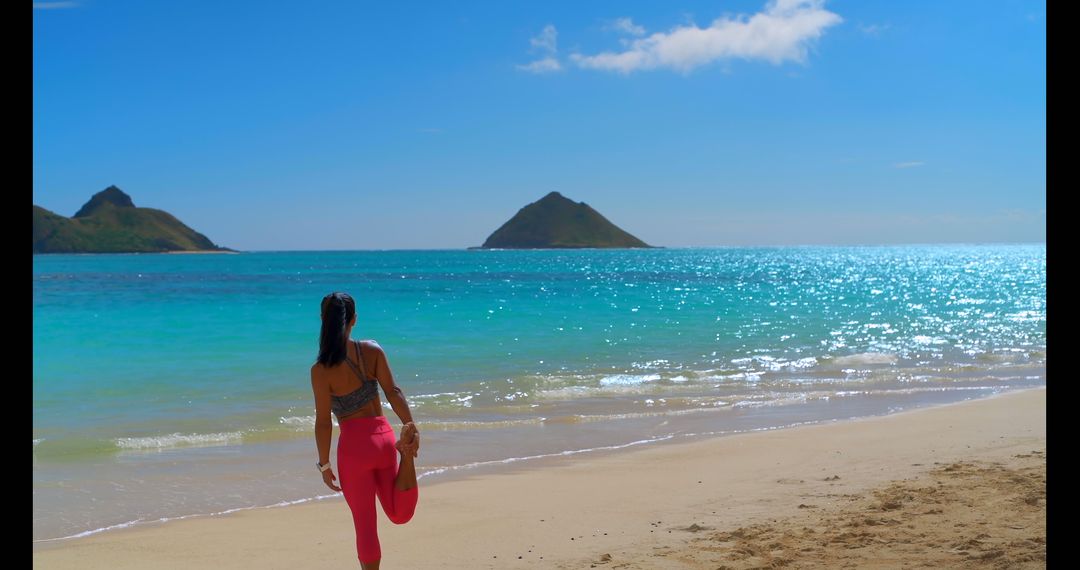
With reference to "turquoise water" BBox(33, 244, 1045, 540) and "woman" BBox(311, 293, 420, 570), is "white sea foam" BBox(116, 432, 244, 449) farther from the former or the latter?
"woman" BBox(311, 293, 420, 570)

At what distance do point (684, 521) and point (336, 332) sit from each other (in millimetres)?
3319

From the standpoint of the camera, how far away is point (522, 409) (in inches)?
480

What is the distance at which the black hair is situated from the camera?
13.5ft

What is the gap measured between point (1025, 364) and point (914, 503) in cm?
1302

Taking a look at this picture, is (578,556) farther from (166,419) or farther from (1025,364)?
(1025,364)

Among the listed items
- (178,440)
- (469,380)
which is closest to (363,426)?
(178,440)

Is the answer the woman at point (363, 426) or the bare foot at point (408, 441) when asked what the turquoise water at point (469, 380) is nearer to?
the woman at point (363, 426)

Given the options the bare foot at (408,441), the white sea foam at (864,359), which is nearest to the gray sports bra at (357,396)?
the bare foot at (408,441)

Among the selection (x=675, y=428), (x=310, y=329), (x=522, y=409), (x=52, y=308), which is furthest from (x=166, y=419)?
(x=52, y=308)

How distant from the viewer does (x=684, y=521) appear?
627cm

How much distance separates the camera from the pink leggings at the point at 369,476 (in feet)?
13.7

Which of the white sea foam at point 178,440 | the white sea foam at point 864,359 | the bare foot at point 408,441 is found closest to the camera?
the bare foot at point 408,441

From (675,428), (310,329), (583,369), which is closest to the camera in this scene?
(675,428)

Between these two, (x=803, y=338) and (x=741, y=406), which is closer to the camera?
(x=741, y=406)
